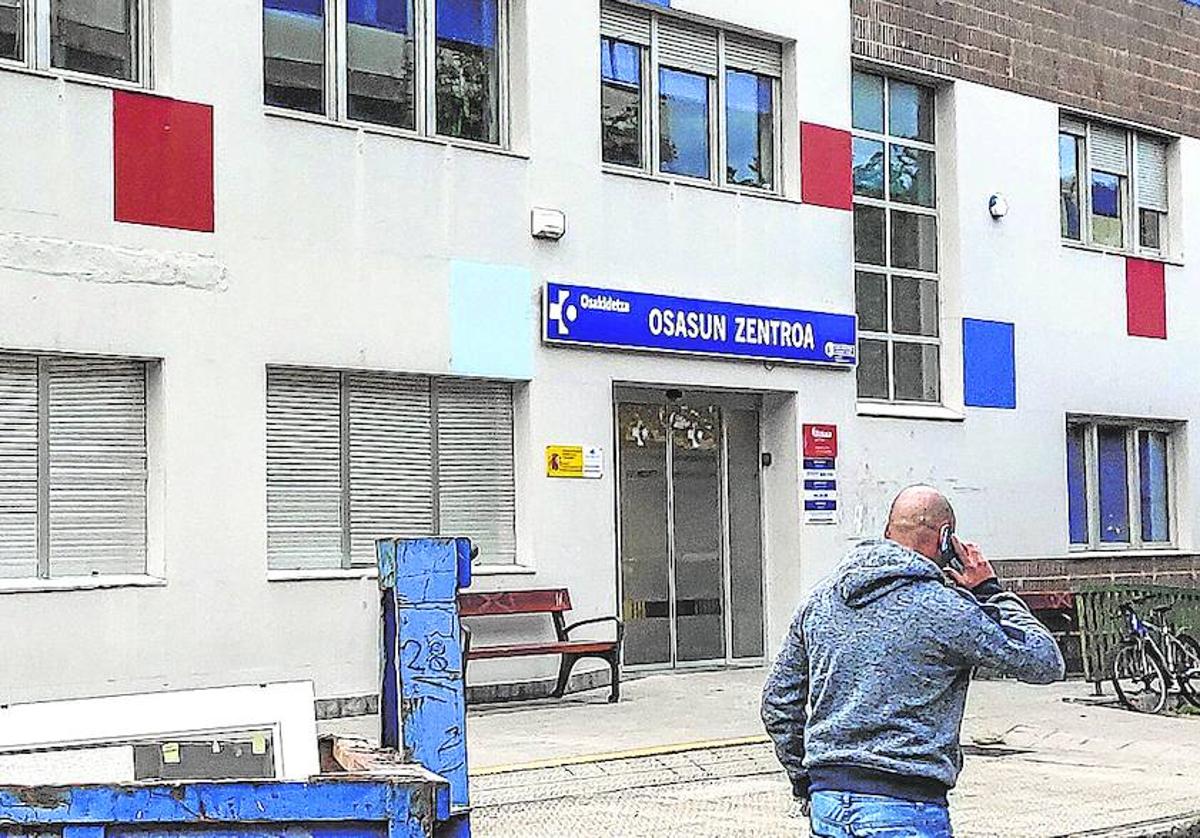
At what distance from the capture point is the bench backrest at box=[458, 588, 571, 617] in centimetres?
1619

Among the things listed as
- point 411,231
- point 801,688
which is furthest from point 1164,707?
point 801,688

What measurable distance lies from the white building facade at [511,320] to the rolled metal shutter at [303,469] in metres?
0.03

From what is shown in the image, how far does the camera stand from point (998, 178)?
21.7m

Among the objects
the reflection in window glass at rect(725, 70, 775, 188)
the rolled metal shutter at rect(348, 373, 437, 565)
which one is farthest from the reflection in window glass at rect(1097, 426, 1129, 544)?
the rolled metal shutter at rect(348, 373, 437, 565)

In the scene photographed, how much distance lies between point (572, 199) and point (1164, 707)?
261 inches

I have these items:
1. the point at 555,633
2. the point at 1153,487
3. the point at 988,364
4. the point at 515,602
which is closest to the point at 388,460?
the point at 515,602

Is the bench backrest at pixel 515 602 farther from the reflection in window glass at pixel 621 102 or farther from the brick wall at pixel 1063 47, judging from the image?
the brick wall at pixel 1063 47

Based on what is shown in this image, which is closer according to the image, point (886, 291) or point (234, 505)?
point (234, 505)

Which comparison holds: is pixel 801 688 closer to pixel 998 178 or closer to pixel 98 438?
pixel 98 438

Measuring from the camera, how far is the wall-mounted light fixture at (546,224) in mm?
16797

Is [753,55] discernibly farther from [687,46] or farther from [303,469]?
[303,469]

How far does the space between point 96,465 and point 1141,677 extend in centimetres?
883

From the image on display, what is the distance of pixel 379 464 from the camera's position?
1603 centimetres

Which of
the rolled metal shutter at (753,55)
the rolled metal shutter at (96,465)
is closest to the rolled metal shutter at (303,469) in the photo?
the rolled metal shutter at (96,465)
